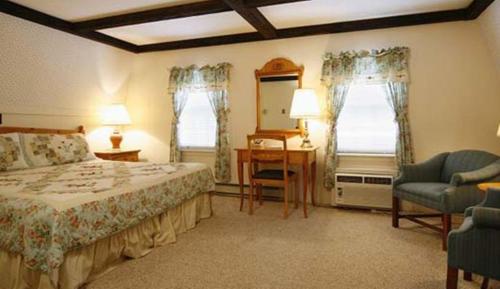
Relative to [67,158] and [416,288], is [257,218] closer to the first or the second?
[416,288]

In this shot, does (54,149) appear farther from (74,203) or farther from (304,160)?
(304,160)

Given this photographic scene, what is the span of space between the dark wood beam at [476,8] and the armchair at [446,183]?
142cm

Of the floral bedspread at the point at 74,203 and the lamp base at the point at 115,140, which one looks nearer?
the floral bedspread at the point at 74,203

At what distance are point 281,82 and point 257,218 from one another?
1.83 m

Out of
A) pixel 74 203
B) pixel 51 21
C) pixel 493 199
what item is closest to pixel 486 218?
pixel 493 199

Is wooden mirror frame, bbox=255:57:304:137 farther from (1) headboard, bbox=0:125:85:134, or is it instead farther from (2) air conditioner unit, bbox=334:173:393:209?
(1) headboard, bbox=0:125:85:134

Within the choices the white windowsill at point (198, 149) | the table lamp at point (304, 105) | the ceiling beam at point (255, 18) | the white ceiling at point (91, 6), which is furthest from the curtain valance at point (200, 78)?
the white ceiling at point (91, 6)

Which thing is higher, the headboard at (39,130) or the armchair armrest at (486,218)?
the headboard at (39,130)

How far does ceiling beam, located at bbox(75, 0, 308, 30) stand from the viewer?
3.08 metres

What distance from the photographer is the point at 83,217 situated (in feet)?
6.22

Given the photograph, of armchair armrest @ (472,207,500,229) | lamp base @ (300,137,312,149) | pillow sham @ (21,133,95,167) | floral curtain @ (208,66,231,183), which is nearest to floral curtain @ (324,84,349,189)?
lamp base @ (300,137,312,149)

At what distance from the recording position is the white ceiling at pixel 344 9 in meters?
3.16

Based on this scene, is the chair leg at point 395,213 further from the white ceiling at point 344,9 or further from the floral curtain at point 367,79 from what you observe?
the white ceiling at point 344,9

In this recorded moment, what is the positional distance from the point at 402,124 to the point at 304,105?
3.76 feet
